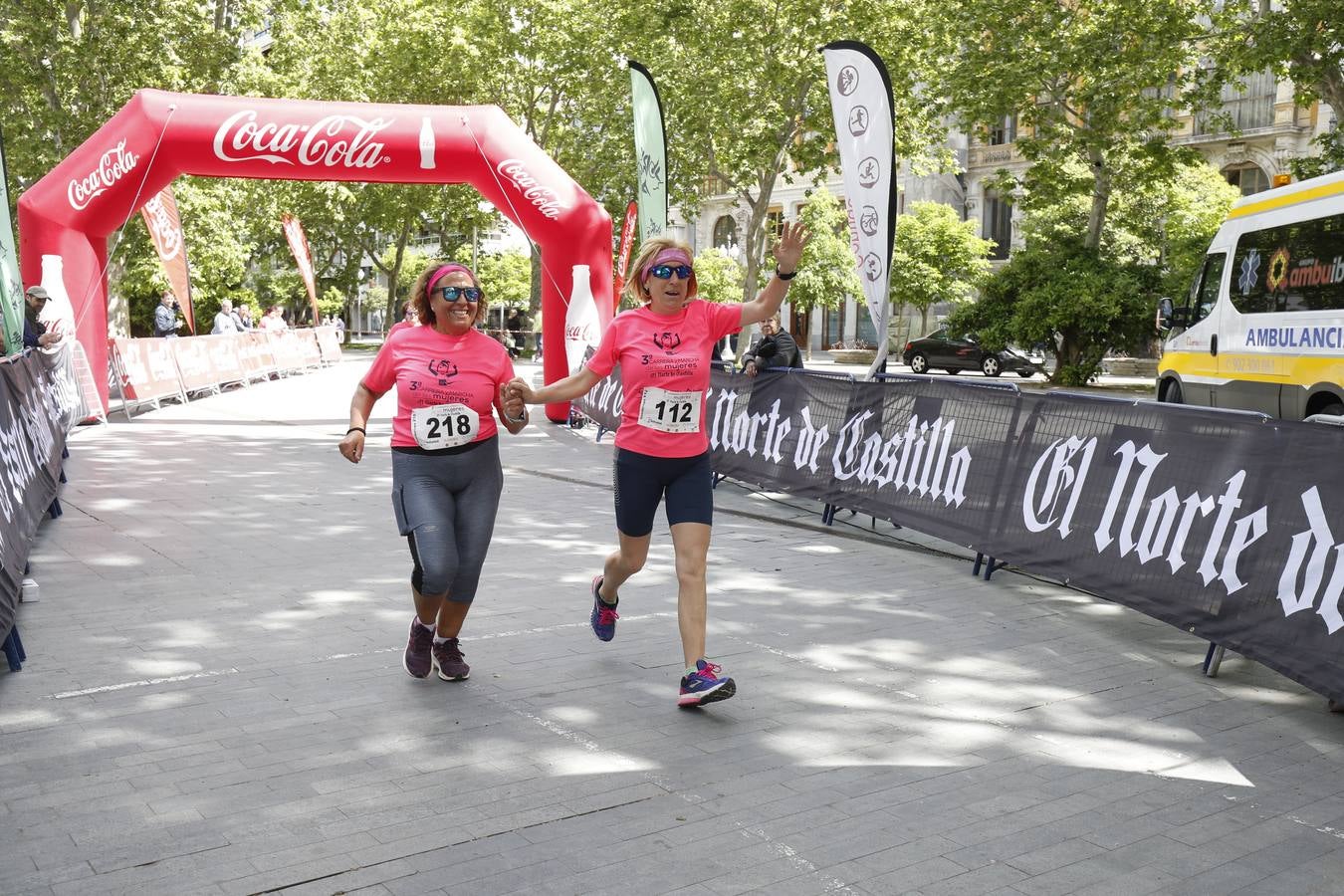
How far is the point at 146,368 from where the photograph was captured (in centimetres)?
2014

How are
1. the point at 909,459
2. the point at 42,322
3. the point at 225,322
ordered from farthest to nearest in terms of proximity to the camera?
1. the point at 225,322
2. the point at 42,322
3. the point at 909,459

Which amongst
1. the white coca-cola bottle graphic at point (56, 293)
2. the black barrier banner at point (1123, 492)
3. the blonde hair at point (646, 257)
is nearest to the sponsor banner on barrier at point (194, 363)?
the white coca-cola bottle graphic at point (56, 293)

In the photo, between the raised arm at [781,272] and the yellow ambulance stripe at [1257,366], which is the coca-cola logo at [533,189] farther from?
the raised arm at [781,272]

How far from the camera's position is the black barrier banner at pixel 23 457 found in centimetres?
618

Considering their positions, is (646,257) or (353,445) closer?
(353,445)

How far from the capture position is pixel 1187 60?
27.1m

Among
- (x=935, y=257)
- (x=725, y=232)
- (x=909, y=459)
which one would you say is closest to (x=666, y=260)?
(x=909, y=459)

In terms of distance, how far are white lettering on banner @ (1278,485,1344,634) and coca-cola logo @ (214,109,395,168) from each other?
44.2 ft

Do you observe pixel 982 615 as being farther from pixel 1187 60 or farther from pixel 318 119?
pixel 1187 60

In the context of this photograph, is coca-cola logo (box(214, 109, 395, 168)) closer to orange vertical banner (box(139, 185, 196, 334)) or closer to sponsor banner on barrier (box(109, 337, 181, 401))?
orange vertical banner (box(139, 185, 196, 334))

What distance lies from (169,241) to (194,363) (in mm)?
3312

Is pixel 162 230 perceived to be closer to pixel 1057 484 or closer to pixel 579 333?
pixel 579 333

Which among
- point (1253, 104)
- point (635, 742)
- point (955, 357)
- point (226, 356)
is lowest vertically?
point (635, 742)

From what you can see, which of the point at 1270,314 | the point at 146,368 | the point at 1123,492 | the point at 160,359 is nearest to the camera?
the point at 1123,492
